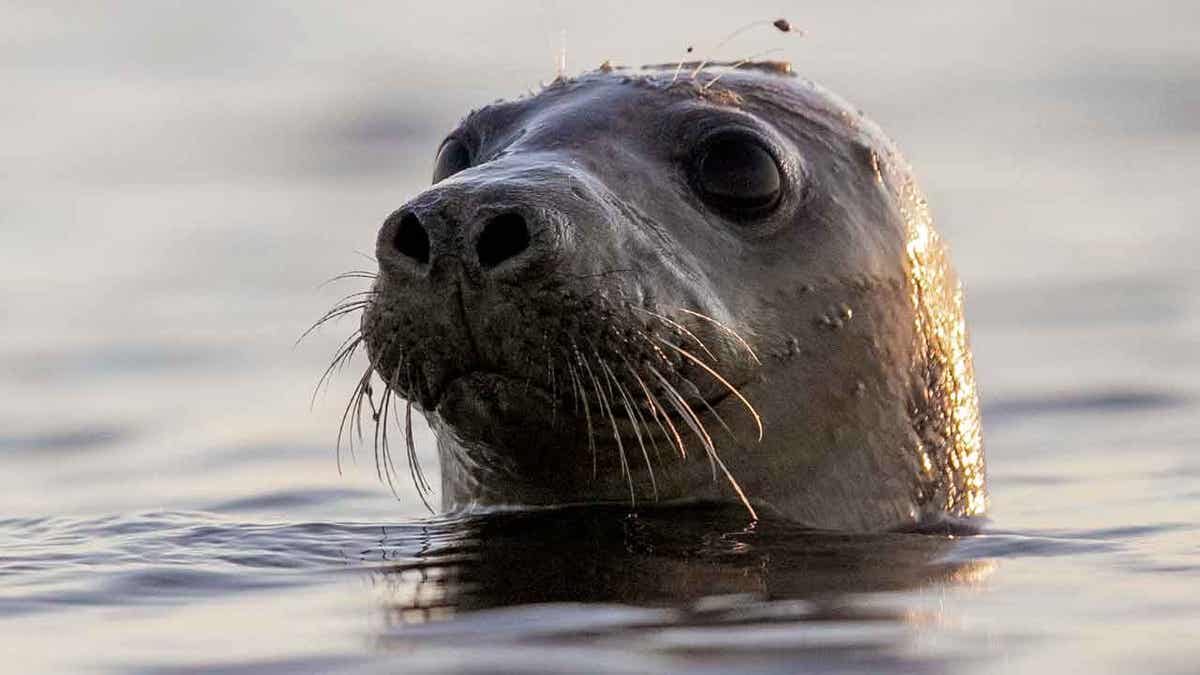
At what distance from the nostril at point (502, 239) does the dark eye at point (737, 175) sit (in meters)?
1.00

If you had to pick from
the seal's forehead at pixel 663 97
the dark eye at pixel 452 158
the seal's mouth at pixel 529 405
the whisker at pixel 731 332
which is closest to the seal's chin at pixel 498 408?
the seal's mouth at pixel 529 405

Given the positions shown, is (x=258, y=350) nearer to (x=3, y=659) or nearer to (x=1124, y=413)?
(x=1124, y=413)

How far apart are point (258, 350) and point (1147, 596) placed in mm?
6941

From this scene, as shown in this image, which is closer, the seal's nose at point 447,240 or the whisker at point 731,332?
the seal's nose at point 447,240

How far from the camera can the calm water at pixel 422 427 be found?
19.3 feet

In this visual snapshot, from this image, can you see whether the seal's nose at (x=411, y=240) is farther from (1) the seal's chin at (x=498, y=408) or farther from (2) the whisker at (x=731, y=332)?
(2) the whisker at (x=731, y=332)

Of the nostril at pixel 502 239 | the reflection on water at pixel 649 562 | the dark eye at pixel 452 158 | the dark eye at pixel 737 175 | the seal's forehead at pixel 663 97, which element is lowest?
the reflection on water at pixel 649 562

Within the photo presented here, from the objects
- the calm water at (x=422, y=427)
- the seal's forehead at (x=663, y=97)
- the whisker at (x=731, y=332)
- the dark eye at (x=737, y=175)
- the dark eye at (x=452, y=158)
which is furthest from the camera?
the dark eye at (x=452, y=158)

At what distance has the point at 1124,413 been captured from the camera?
11.6m

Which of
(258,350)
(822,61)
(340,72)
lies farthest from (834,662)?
(340,72)

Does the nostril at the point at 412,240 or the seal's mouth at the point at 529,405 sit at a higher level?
the nostril at the point at 412,240

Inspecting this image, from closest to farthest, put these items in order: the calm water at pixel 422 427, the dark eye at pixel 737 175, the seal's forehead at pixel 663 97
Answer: the calm water at pixel 422 427, the dark eye at pixel 737 175, the seal's forehead at pixel 663 97

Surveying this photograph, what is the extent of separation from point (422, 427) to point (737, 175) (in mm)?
4354

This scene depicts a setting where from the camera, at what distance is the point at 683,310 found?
6.82 meters
